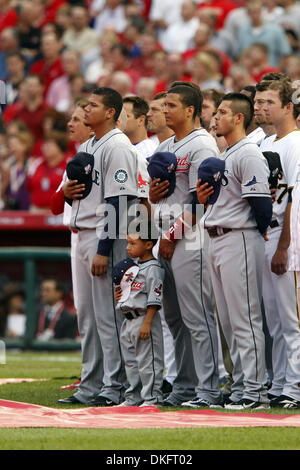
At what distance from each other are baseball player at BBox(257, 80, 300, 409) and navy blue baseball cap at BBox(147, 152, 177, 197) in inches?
30.2

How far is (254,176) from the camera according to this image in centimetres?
659

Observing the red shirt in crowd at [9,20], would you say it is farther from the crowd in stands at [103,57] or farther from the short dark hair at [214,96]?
the short dark hair at [214,96]

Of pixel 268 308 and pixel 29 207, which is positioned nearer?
pixel 268 308

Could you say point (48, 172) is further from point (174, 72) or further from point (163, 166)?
point (163, 166)

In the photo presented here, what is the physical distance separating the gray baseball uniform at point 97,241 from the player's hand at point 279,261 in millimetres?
1030

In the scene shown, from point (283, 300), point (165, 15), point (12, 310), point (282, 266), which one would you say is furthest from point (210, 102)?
point (165, 15)

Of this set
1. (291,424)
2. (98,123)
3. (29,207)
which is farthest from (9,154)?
(291,424)

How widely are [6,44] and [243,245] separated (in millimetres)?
11749

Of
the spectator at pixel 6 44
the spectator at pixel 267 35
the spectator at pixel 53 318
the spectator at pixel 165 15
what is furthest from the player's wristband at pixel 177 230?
the spectator at pixel 6 44

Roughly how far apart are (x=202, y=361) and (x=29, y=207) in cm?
688

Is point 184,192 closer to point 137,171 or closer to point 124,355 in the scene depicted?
point 137,171
